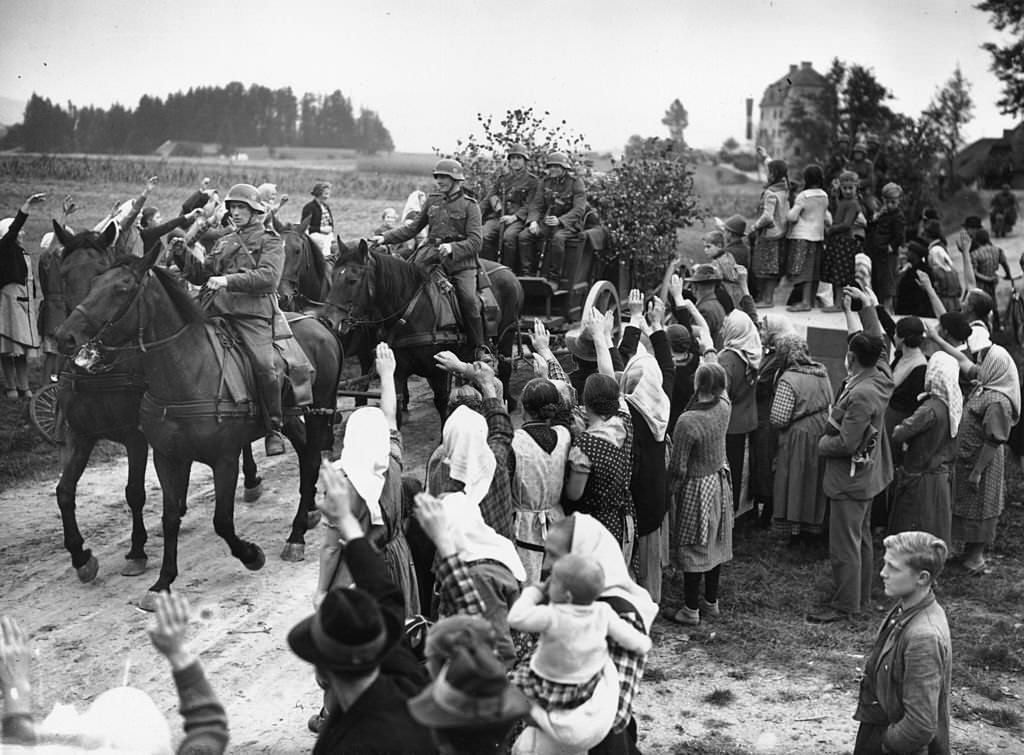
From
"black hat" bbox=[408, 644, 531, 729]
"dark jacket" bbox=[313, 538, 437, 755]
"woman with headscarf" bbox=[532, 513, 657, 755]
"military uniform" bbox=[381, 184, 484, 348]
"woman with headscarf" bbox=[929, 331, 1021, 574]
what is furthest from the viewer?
"military uniform" bbox=[381, 184, 484, 348]

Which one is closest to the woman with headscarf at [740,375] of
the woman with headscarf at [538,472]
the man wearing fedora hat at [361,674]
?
the woman with headscarf at [538,472]

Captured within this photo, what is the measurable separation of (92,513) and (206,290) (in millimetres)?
2799

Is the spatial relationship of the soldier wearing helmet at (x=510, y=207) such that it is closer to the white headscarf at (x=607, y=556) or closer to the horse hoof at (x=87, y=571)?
the horse hoof at (x=87, y=571)

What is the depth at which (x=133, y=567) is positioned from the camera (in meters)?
8.73

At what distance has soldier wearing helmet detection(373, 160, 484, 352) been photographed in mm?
11016

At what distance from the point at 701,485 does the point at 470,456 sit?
109 inches

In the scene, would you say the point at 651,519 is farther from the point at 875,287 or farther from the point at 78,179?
the point at 875,287

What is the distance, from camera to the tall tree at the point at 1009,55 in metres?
24.5

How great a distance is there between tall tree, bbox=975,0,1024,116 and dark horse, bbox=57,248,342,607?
21.0 meters

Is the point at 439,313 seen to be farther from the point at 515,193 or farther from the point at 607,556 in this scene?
the point at 607,556

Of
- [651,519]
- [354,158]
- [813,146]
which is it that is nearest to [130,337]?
[651,519]

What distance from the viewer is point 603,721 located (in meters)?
4.15

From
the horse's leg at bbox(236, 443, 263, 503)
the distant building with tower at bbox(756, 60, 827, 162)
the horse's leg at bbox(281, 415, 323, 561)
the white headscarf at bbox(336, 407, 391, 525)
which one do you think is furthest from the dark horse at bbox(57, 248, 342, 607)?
the distant building with tower at bbox(756, 60, 827, 162)

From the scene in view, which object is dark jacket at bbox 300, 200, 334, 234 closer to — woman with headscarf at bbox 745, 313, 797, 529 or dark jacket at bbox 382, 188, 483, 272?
dark jacket at bbox 382, 188, 483, 272
